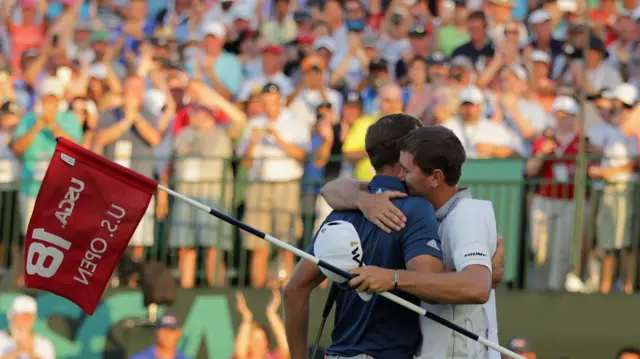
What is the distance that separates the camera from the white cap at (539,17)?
15116 millimetres

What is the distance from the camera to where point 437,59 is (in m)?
14.4

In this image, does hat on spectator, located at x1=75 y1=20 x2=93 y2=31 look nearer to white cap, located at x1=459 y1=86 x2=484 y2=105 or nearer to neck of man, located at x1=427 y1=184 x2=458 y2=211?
white cap, located at x1=459 y1=86 x2=484 y2=105

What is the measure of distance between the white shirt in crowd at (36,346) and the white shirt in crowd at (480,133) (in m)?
4.42

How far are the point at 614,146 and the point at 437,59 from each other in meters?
1.96

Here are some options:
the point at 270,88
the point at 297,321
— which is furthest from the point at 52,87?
the point at 297,321

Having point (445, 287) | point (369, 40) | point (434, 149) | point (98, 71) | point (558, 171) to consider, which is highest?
point (369, 40)

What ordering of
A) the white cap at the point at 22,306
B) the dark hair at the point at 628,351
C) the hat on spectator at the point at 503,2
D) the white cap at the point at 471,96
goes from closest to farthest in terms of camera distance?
1. the dark hair at the point at 628,351
2. the white cap at the point at 471,96
3. the white cap at the point at 22,306
4. the hat on spectator at the point at 503,2

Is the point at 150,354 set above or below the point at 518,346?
below

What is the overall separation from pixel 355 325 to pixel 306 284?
0.31 m

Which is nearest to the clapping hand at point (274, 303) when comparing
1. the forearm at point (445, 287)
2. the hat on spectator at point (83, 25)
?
the hat on spectator at point (83, 25)

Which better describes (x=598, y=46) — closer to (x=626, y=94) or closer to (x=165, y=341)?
(x=626, y=94)

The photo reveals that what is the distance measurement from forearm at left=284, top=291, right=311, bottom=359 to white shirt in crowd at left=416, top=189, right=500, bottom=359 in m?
0.57

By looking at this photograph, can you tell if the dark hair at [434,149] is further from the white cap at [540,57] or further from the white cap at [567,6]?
the white cap at [567,6]

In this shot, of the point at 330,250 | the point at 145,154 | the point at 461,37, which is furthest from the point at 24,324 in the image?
the point at 330,250
